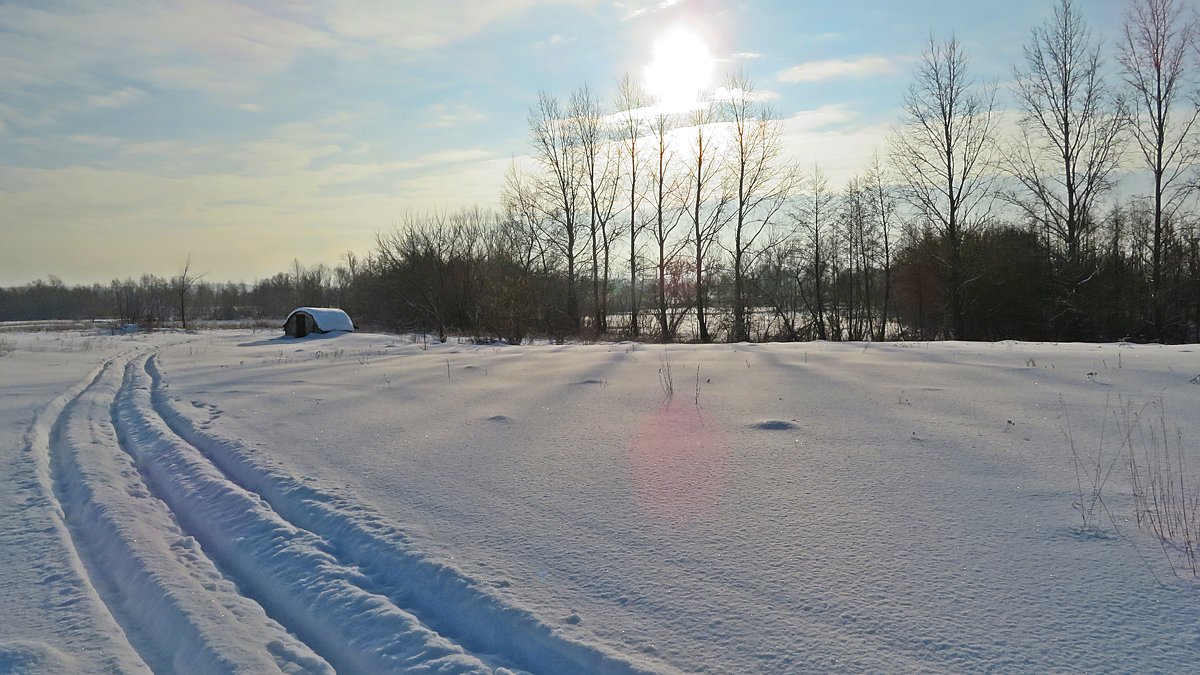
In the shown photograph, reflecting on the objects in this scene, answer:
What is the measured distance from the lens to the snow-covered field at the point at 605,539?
249cm

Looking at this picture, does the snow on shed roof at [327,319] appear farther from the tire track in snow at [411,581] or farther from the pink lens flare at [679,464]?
the pink lens flare at [679,464]

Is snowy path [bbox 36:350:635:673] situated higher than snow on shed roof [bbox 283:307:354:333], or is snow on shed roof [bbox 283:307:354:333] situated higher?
snow on shed roof [bbox 283:307:354:333]

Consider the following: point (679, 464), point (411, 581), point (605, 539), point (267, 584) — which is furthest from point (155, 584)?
point (679, 464)

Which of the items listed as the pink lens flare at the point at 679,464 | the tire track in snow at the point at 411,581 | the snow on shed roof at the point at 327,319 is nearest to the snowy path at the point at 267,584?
the tire track in snow at the point at 411,581

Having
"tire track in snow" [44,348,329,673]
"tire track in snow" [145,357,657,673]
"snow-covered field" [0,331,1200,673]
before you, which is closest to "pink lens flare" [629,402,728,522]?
"snow-covered field" [0,331,1200,673]

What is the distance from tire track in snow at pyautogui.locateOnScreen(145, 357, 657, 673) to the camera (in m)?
2.47

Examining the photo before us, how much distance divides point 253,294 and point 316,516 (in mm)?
111122

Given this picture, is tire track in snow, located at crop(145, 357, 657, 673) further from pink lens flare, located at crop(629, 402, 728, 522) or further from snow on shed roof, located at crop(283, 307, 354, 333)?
snow on shed roof, located at crop(283, 307, 354, 333)

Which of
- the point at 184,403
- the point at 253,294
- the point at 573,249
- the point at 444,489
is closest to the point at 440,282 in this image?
the point at 573,249

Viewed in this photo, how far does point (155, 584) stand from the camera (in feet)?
10.6

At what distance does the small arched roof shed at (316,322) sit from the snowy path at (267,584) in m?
25.2

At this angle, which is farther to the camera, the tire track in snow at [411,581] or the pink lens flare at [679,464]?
the pink lens flare at [679,464]

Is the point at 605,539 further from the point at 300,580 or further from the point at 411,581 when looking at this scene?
the point at 300,580

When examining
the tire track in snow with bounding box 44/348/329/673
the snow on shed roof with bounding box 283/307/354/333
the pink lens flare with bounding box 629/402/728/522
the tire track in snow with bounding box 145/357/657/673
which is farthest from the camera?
the snow on shed roof with bounding box 283/307/354/333
